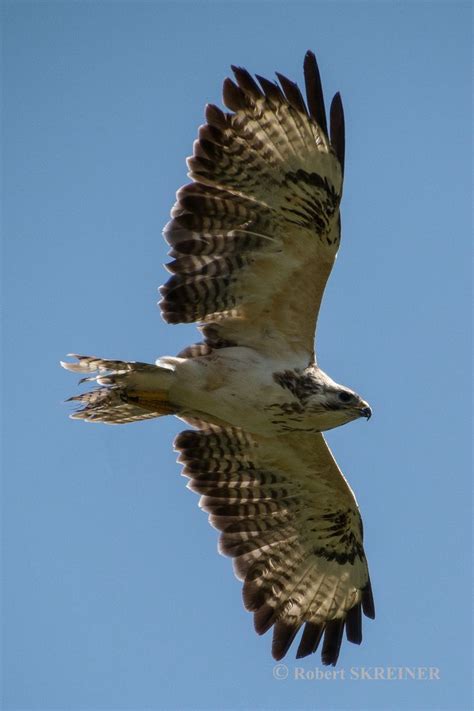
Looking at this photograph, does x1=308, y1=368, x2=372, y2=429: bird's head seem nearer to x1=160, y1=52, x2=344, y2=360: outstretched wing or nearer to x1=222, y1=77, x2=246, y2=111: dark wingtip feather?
x1=160, y1=52, x2=344, y2=360: outstretched wing

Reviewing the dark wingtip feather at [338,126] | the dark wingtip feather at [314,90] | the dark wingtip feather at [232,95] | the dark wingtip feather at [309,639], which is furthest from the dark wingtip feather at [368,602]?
the dark wingtip feather at [232,95]

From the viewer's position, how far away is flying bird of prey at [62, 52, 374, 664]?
888 cm

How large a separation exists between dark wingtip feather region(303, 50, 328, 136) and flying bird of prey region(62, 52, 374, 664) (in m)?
0.01

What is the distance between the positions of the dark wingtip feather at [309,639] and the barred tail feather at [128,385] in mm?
2315

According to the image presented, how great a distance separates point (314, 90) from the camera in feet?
28.7

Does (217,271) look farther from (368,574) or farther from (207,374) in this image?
(368,574)

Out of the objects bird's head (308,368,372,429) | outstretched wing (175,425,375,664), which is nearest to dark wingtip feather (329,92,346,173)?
bird's head (308,368,372,429)

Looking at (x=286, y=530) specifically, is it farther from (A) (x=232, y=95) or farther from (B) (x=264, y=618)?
(A) (x=232, y=95)

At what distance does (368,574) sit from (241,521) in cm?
126

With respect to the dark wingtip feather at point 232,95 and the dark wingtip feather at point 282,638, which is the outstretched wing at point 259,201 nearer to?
the dark wingtip feather at point 232,95

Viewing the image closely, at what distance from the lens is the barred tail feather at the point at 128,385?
9312 mm

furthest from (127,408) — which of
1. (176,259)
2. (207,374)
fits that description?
(176,259)

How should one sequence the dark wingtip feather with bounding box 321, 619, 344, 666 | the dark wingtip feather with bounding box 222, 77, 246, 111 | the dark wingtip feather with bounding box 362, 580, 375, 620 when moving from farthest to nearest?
the dark wingtip feather with bounding box 362, 580, 375, 620 → the dark wingtip feather with bounding box 321, 619, 344, 666 → the dark wingtip feather with bounding box 222, 77, 246, 111

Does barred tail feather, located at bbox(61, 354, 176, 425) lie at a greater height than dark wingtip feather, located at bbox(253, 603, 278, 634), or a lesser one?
greater
